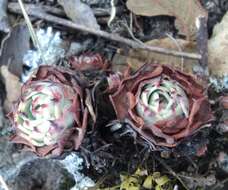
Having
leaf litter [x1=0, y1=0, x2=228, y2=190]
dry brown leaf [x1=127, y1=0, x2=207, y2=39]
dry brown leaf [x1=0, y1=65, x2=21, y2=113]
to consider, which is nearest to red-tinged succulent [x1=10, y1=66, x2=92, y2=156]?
leaf litter [x1=0, y1=0, x2=228, y2=190]

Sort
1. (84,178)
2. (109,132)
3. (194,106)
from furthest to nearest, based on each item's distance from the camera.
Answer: (84,178)
(109,132)
(194,106)

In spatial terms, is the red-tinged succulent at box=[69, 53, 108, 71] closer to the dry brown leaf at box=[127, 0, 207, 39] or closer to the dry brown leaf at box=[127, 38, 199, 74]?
the dry brown leaf at box=[127, 38, 199, 74]

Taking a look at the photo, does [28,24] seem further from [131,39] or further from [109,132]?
[109,132]

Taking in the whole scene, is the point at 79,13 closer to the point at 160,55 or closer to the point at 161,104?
the point at 160,55

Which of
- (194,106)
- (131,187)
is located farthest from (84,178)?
(194,106)

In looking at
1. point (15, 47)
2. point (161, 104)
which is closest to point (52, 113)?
point (161, 104)

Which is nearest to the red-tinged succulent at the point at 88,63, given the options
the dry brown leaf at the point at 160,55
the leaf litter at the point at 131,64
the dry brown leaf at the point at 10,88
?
the leaf litter at the point at 131,64
